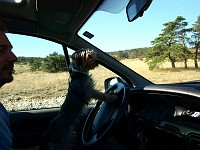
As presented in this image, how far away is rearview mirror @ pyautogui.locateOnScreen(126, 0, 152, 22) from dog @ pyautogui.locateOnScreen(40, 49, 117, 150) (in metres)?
0.39

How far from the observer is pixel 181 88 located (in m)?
2.02

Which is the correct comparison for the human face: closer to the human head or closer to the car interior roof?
the human head

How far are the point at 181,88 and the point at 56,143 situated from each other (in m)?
0.89

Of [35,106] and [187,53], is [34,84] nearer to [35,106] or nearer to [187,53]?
[35,106]

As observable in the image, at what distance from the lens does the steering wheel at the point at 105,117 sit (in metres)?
2.10

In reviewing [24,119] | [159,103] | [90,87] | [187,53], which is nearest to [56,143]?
[90,87]

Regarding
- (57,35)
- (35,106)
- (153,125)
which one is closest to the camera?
(153,125)

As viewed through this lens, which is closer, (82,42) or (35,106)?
(82,42)


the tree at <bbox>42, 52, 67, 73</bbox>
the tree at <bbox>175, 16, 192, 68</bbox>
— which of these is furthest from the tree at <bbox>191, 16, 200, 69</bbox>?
the tree at <bbox>42, 52, 67, 73</bbox>

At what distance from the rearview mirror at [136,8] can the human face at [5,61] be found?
90 centimetres

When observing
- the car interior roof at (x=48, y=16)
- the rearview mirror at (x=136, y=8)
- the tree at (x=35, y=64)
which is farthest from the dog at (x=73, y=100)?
the tree at (x=35, y=64)

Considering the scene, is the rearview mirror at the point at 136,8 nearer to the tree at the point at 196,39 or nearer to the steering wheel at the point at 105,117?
the steering wheel at the point at 105,117

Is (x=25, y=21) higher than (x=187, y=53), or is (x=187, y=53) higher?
(x=25, y=21)

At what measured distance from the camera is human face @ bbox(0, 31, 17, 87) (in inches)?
51.5
